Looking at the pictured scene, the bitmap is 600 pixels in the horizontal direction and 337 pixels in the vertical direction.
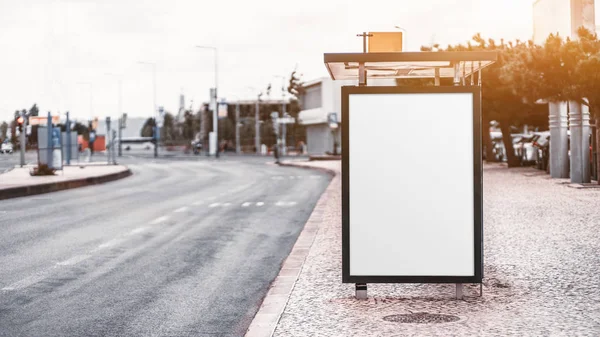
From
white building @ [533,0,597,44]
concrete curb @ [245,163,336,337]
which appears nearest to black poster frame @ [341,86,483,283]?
concrete curb @ [245,163,336,337]

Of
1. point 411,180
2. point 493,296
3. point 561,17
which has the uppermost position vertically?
point 561,17

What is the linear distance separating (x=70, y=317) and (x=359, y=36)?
309 cm

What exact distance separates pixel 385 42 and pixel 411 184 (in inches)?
47.6

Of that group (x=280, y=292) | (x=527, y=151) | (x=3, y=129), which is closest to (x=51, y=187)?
(x=527, y=151)

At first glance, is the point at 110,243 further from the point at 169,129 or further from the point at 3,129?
the point at 169,129

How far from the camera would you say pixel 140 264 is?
1087 centimetres

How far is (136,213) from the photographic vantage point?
18.3 meters

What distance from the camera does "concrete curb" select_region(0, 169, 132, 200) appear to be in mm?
25453

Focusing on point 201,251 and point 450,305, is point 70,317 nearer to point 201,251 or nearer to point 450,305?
point 450,305

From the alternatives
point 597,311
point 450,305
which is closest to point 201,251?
point 450,305

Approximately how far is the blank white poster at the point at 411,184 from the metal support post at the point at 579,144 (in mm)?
18428

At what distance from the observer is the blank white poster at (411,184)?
7215 mm

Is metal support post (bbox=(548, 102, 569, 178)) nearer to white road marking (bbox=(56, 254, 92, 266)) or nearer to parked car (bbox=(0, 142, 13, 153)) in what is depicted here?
white road marking (bbox=(56, 254, 92, 266))

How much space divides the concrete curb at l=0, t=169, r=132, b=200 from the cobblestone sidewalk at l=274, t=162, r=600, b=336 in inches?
573
